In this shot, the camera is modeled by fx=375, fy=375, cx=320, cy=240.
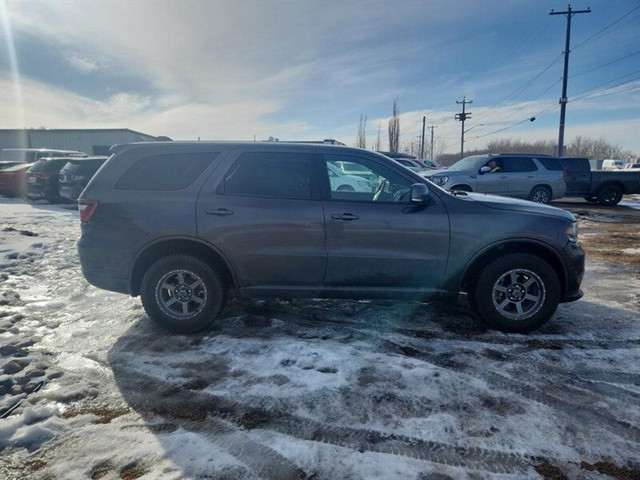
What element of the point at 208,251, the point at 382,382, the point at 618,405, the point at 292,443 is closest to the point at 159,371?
the point at 208,251

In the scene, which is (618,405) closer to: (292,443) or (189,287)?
(292,443)

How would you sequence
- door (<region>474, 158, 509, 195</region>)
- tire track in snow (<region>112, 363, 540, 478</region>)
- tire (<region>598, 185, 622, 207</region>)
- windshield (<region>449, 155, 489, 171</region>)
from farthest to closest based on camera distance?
tire (<region>598, 185, 622, 207</region>)
windshield (<region>449, 155, 489, 171</region>)
door (<region>474, 158, 509, 195</region>)
tire track in snow (<region>112, 363, 540, 478</region>)

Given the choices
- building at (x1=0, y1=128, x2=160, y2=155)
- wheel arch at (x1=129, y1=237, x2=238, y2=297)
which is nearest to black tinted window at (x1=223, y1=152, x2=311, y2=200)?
wheel arch at (x1=129, y1=237, x2=238, y2=297)

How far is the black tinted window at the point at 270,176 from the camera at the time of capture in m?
3.74

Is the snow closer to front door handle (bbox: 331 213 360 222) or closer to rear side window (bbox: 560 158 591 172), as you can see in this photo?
front door handle (bbox: 331 213 360 222)

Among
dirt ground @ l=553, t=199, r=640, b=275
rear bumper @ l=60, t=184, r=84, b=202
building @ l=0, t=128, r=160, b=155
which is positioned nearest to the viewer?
Result: dirt ground @ l=553, t=199, r=640, b=275

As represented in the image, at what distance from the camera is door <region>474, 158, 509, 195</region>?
13.1m

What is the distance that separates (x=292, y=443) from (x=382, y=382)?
933 mm

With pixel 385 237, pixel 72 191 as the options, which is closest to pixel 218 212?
pixel 385 237

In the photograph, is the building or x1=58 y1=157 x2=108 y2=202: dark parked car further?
the building

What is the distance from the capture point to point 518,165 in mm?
13320

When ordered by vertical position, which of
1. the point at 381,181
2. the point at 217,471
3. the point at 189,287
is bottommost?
the point at 217,471

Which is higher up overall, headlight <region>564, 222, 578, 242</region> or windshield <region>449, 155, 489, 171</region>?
windshield <region>449, 155, 489, 171</region>

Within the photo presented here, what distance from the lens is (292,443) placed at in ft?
7.61
